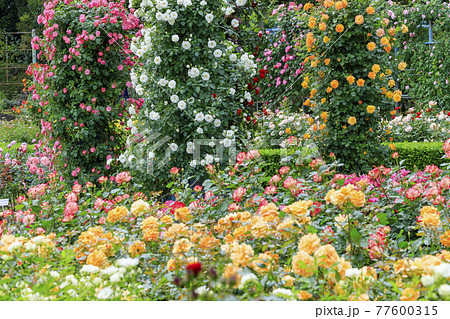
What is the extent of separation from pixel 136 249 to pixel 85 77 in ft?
8.38

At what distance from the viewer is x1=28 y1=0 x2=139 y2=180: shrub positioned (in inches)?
146

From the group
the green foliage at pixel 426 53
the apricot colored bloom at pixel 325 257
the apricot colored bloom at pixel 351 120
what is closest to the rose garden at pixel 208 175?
the apricot colored bloom at pixel 325 257

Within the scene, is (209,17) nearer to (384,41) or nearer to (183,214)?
(384,41)

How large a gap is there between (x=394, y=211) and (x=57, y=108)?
9.72 feet

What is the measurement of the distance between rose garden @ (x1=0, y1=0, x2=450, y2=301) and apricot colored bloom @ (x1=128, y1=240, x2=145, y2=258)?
1 cm

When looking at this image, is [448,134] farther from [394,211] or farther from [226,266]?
[226,266]

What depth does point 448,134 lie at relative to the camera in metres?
5.60

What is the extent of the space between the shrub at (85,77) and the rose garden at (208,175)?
15mm

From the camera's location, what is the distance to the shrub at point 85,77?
3717mm

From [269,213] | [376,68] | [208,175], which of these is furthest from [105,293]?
[376,68]

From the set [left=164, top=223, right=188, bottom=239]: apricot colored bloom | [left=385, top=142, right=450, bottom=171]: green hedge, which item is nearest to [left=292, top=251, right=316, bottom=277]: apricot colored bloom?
[left=164, top=223, right=188, bottom=239]: apricot colored bloom

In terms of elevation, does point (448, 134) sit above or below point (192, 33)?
below

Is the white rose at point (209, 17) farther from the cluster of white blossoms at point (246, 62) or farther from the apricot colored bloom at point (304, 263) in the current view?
the apricot colored bloom at point (304, 263)
